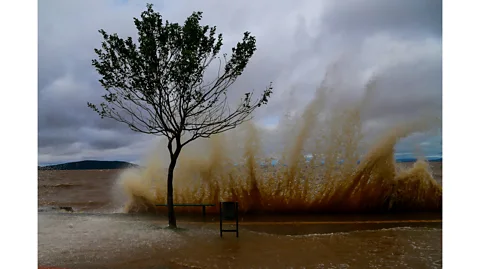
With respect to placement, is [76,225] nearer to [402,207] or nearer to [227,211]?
[227,211]

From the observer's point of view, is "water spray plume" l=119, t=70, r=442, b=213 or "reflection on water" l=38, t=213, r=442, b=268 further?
"water spray plume" l=119, t=70, r=442, b=213

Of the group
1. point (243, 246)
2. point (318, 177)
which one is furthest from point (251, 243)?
point (318, 177)

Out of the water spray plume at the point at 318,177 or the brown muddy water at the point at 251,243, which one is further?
the water spray plume at the point at 318,177

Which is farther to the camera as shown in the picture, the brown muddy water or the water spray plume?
the water spray plume

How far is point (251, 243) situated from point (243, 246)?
24 centimetres

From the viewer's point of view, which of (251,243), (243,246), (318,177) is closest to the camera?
(243,246)

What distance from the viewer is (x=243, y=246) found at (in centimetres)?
541

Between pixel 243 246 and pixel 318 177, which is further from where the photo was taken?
pixel 318 177

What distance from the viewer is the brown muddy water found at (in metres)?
4.57

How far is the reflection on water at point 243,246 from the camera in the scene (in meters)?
4.54

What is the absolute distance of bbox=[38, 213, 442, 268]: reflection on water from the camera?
454 centimetres

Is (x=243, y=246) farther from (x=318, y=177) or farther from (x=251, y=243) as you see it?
(x=318, y=177)

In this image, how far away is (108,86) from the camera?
658 centimetres
